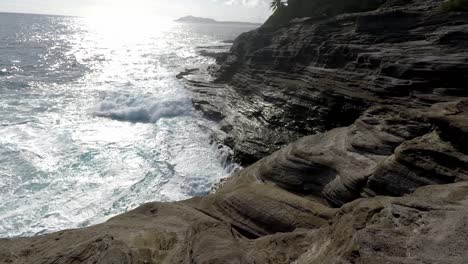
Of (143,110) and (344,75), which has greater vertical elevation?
(344,75)

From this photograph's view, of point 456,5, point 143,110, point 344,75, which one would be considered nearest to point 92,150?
point 143,110

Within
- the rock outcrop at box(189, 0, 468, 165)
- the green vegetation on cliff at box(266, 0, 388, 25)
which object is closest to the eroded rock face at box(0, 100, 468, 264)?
the rock outcrop at box(189, 0, 468, 165)

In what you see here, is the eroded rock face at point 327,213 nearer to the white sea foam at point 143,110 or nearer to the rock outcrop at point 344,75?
the rock outcrop at point 344,75

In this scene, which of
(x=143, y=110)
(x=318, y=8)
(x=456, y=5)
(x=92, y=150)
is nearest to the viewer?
(x=456, y=5)

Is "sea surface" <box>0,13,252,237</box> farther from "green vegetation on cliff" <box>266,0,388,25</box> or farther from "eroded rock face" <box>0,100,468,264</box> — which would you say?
"green vegetation on cliff" <box>266,0,388,25</box>

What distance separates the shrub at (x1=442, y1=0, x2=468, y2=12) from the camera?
73.2 feet

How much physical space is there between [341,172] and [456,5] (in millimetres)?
15947

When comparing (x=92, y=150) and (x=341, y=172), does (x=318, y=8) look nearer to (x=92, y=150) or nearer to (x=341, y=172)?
(x=92, y=150)

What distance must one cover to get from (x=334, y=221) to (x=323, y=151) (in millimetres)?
6766

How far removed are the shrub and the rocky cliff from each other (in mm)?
635

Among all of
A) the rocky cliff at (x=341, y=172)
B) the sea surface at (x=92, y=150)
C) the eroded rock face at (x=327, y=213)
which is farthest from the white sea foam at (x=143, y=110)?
the eroded rock face at (x=327, y=213)

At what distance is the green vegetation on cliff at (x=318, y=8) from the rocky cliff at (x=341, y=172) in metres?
7.55

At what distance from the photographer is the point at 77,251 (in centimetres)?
968

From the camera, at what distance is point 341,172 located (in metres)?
13.4
